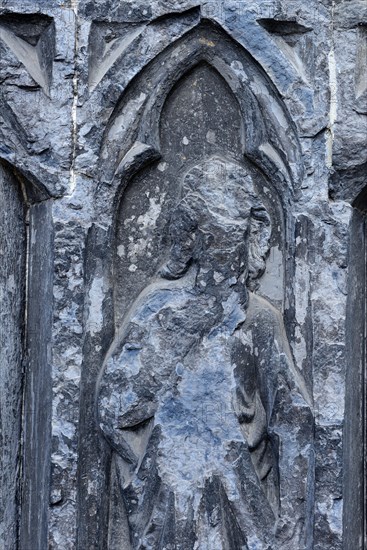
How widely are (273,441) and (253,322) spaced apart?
306mm

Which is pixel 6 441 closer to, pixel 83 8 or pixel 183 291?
pixel 183 291

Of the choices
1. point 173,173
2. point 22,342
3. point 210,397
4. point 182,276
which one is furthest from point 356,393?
point 22,342

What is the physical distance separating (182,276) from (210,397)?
1.05ft

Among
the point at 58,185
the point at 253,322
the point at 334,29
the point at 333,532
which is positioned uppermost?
the point at 334,29

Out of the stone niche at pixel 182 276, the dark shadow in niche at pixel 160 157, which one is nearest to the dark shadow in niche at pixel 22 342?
the stone niche at pixel 182 276

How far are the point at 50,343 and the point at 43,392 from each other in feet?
0.44

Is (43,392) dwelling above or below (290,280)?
below

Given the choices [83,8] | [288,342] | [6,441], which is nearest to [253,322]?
[288,342]

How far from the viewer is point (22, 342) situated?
9.32ft

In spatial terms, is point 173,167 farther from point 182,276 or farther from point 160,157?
point 182,276

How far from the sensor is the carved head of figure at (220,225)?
2725 mm

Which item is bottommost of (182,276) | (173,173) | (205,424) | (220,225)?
(205,424)

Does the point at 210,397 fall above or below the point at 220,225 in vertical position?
below

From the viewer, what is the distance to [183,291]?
8.98 feet
